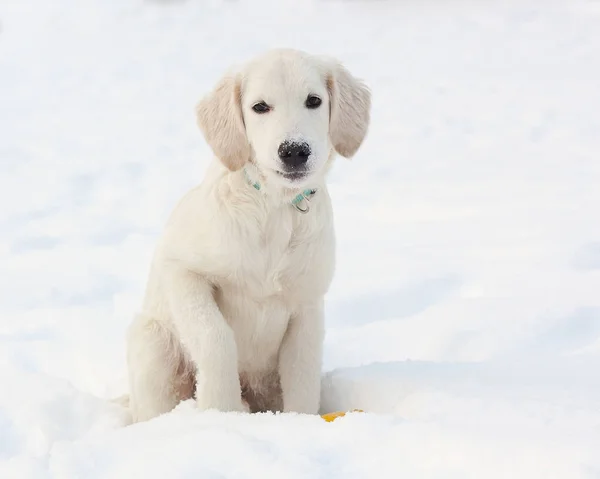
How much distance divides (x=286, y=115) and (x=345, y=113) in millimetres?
376

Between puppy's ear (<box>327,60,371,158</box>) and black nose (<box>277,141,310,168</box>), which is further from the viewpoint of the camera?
puppy's ear (<box>327,60,371,158</box>)

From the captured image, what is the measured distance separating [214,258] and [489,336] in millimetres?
2047

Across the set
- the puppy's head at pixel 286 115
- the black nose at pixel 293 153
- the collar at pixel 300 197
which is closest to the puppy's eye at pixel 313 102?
the puppy's head at pixel 286 115

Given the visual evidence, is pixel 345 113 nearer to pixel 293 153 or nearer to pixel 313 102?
pixel 313 102

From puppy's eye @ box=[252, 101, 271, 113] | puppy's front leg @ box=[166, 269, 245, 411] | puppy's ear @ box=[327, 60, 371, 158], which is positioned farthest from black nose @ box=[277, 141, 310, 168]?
puppy's front leg @ box=[166, 269, 245, 411]

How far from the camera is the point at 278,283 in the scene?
3463 millimetres

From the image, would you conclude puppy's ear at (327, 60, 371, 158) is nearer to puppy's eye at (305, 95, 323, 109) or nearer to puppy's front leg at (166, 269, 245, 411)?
puppy's eye at (305, 95, 323, 109)

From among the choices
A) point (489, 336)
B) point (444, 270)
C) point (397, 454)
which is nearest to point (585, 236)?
point (444, 270)

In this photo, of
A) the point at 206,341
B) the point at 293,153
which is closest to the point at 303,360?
the point at 206,341

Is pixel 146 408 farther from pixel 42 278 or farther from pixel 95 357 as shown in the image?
pixel 42 278

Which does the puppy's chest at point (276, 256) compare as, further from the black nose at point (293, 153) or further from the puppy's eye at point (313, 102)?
the puppy's eye at point (313, 102)

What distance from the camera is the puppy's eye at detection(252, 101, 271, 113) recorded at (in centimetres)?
334

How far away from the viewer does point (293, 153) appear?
10.4 ft

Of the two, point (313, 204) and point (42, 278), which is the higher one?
point (313, 204)
